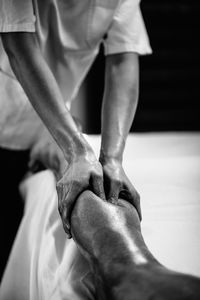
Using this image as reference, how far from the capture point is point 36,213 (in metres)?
1.55

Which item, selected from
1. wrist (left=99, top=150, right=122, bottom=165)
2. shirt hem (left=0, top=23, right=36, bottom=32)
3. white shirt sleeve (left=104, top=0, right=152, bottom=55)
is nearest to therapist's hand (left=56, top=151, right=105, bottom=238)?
wrist (left=99, top=150, right=122, bottom=165)

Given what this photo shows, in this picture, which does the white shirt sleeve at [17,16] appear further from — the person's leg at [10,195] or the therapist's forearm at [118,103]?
the person's leg at [10,195]

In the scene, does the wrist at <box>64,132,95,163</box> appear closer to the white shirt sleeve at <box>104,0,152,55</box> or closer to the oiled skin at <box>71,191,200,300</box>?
the oiled skin at <box>71,191,200,300</box>

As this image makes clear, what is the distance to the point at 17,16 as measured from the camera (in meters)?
1.38

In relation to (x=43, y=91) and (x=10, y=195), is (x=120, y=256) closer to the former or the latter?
(x=43, y=91)

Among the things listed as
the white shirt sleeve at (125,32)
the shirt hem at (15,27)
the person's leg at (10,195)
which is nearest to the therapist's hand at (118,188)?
the shirt hem at (15,27)

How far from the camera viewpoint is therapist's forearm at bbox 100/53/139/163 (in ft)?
4.67

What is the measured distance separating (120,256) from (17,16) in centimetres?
78

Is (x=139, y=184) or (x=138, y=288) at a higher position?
(x=138, y=288)

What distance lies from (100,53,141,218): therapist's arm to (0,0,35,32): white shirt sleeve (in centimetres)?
36

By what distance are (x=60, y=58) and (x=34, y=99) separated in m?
0.44

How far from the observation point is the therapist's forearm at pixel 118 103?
1423mm

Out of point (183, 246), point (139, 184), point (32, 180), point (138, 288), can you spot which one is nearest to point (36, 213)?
point (32, 180)

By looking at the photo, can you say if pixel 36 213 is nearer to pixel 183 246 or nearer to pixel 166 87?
pixel 183 246
